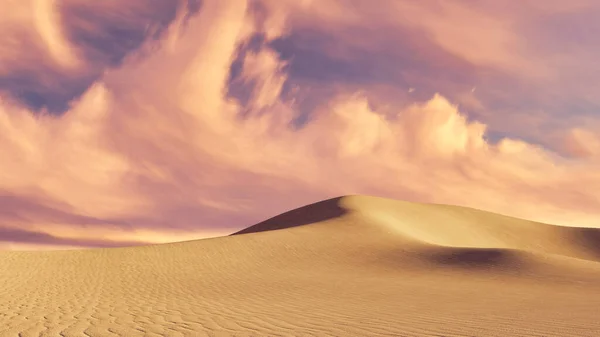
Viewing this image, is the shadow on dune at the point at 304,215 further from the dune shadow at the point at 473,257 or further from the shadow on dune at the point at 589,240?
the shadow on dune at the point at 589,240

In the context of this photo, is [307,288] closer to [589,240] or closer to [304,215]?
[304,215]

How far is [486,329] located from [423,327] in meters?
0.96

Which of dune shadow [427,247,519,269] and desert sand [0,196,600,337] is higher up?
dune shadow [427,247,519,269]

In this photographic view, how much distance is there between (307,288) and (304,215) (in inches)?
1141

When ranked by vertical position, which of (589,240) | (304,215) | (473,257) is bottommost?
(473,257)

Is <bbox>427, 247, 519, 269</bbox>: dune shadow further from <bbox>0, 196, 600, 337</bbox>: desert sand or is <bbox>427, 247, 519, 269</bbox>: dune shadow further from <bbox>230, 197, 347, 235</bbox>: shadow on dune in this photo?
<bbox>230, 197, 347, 235</bbox>: shadow on dune

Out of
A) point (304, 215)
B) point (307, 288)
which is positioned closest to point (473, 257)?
point (307, 288)

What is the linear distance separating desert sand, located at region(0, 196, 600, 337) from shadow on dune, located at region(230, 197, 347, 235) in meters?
2.77

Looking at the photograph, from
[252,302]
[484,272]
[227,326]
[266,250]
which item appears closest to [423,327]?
[227,326]

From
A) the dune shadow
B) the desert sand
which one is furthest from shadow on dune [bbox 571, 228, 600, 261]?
the dune shadow

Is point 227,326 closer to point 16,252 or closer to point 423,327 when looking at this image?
point 423,327

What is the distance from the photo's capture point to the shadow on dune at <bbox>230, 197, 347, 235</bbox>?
4139cm

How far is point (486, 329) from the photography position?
25.2 ft

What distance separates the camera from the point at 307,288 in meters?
16.6
